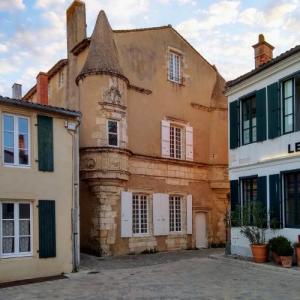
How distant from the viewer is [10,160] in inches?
470

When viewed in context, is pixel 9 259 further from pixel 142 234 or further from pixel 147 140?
pixel 147 140

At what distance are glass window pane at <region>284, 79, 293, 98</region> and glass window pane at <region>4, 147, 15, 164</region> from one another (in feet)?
27.9

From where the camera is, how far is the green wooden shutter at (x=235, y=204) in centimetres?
1440

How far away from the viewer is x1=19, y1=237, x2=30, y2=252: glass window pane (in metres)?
11.9

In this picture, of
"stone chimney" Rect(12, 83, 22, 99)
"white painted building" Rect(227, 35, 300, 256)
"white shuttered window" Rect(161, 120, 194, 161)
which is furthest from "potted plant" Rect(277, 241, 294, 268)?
"stone chimney" Rect(12, 83, 22, 99)

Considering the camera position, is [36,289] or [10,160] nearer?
[36,289]

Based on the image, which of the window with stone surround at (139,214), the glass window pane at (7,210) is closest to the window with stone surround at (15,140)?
the glass window pane at (7,210)

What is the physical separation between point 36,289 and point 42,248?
194 centimetres

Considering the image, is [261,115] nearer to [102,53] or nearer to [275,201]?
[275,201]

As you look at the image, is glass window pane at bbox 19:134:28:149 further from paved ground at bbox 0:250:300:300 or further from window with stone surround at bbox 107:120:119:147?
window with stone surround at bbox 107:120:119:147

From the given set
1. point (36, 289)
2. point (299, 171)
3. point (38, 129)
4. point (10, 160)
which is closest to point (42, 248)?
point (36, 289)

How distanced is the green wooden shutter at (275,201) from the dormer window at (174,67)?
8910 mm

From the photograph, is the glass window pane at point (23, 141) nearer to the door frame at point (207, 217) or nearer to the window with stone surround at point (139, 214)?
the window with stone surround at point (139, 214)

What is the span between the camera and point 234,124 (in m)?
15.3
